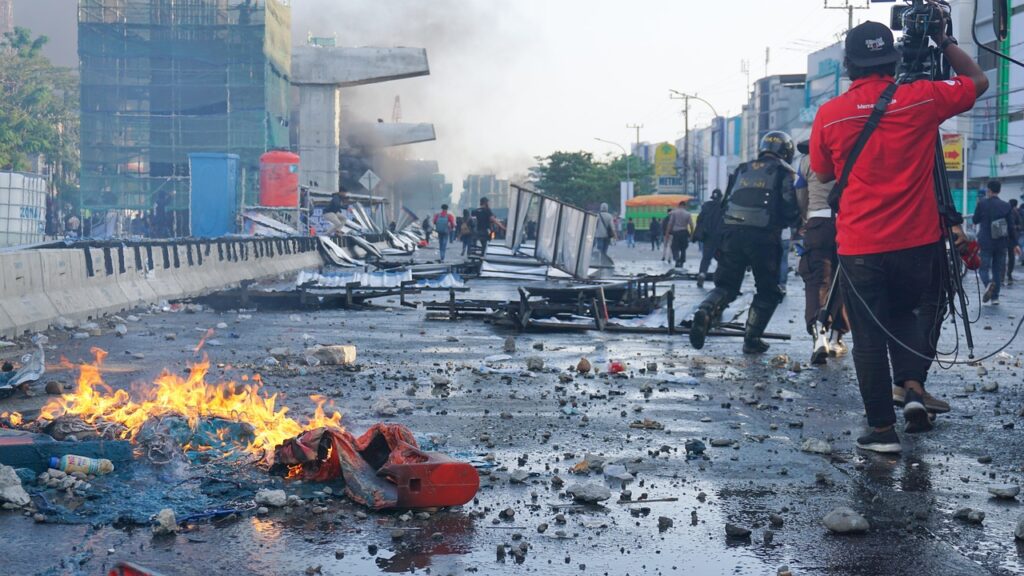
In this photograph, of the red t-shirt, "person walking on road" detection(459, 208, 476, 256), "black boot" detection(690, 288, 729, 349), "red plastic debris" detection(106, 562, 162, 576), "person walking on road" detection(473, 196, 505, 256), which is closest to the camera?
"red plastic debris" detection(106, 562, 162, 576)

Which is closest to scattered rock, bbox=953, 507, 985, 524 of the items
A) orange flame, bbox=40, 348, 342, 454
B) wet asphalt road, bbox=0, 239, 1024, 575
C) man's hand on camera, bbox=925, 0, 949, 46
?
wet asphalt road, bbox=0, 239, 1024, 575

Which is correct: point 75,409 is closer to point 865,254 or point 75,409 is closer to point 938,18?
point 865,254

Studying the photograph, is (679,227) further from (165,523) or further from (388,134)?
(388,134)

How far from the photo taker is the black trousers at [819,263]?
30.4 ft

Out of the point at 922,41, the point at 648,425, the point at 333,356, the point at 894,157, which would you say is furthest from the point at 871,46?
the point at 333,356

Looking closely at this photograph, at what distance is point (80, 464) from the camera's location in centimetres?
488

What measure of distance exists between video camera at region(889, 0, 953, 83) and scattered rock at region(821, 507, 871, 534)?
276 centimetres

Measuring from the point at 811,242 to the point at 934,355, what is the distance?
3358 millimetres

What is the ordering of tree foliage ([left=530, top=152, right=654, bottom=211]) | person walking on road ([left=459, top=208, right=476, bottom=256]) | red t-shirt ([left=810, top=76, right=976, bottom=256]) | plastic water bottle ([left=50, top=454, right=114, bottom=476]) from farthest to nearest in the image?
1. tree foliage ([left=530, top=152, right=654, bottom=211])
2. person walking on road ([left=459, top=208, right=476, bottom=256])
3. red t-shirt ([left=810, top=76, right=976, bottom=256])
4. plastic water bottle ([left=50, top=454, right=114, bottom=476])

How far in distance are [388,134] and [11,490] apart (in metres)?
85.7

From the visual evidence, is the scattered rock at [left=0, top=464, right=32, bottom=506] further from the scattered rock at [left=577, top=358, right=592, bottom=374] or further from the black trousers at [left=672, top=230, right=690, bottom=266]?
the black trousers at [left=672, top=230, right=690, bottom=266]

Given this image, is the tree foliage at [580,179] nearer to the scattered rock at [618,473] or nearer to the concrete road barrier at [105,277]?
the concrete road barrier at [105,277]

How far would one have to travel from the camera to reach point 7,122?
5778 centimetres

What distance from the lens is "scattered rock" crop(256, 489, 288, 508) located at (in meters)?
4.54
